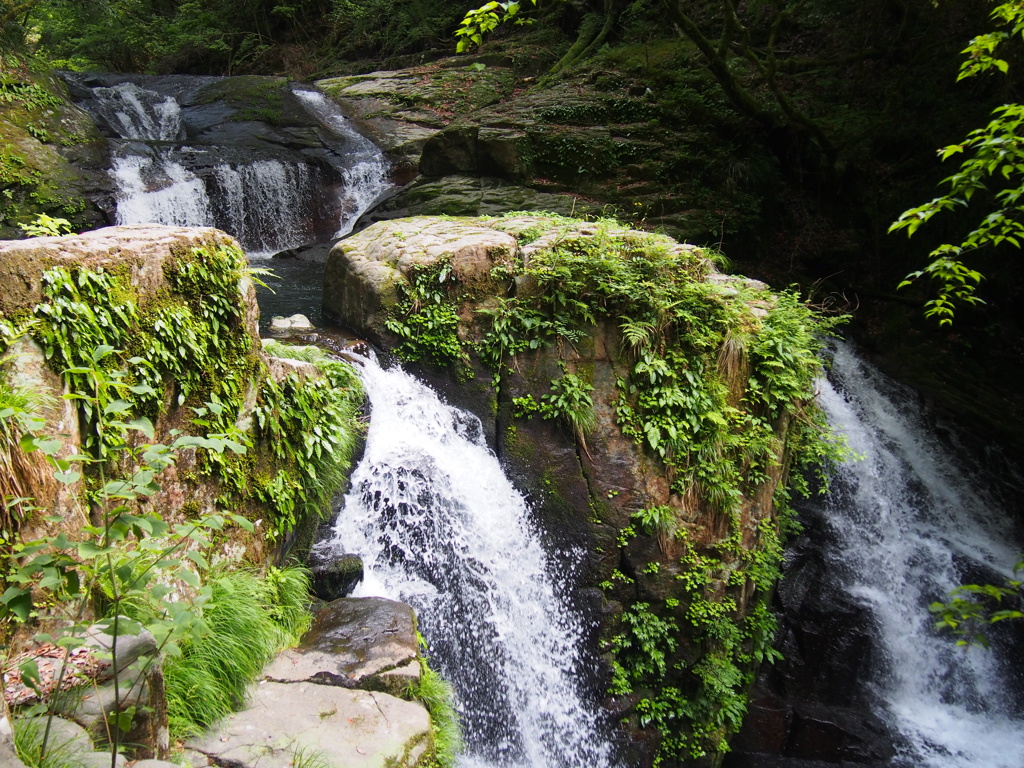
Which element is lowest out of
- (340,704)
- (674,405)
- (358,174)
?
(340,704)

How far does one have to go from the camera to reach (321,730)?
3492 mm

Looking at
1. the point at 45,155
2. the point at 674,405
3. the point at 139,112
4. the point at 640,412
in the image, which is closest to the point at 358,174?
the point at 45,155

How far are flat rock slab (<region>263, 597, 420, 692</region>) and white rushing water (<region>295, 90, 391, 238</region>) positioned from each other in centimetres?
880

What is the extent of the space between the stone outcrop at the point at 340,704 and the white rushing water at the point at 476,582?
677 mm

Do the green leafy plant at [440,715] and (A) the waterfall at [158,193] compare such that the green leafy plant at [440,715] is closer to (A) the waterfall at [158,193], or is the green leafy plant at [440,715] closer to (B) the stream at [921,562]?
(B) the stream at [921,562]

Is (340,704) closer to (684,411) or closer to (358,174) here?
(684,411)

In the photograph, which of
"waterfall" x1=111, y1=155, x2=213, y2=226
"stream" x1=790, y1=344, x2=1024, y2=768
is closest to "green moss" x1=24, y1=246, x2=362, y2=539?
"stream" x1=790, y1=344, x2=1024, y2=768

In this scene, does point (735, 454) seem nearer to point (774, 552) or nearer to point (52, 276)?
point (774, 552)

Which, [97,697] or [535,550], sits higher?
[97,697]

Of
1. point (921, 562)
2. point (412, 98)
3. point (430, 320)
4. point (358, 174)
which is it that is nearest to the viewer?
point (430, 320)

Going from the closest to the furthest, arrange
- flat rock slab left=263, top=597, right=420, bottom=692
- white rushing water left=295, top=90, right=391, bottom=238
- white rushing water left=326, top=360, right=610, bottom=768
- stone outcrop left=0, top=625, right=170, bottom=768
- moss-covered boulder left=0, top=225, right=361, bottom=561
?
stone outcrop left=0, top=625, right=170, bottom=768, moss-covered boulder left=0, top=225, right=361, bottom=561, flat rock slab left=263, top=597, right=420, bottom=692, white rushing water left=326, top=360, right=610, bottom=768, white rushing water left=295, top=90, right=391, bottom=238

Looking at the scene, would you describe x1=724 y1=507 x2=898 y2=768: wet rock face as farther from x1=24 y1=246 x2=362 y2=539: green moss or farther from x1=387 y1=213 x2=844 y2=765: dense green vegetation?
x1=24 y1=246 x2=362 y2=539: green moss

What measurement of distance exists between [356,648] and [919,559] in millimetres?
6893

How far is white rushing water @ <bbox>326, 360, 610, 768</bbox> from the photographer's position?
16.8 feet
